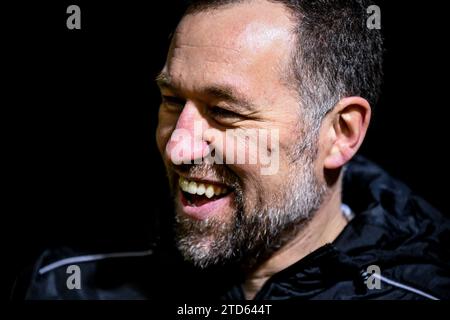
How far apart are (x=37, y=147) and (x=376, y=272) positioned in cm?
127

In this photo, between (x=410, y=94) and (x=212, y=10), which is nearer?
(x=212, y=10)

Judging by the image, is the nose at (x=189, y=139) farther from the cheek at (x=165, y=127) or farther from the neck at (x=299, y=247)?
the neck at (x=299, y=247)

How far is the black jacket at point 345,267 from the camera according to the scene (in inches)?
53.5

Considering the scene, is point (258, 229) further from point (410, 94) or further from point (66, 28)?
point (66, 28)

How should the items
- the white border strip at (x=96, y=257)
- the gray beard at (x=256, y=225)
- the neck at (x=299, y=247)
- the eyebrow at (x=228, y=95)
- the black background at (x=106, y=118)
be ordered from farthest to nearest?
the black background at (x=106, y=118) → the white border strip at (x=96, y=257) → the neck at (x=299, y=247) → the gray beard at (x=256, y=225) → the eyebrow at (x=228, y=95)

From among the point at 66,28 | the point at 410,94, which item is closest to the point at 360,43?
the point at 410,94

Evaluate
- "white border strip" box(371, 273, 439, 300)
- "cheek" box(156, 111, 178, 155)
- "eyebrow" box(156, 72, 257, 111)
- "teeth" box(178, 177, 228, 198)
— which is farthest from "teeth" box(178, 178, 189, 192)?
"white border strip" box(371, 273, 439, 300)

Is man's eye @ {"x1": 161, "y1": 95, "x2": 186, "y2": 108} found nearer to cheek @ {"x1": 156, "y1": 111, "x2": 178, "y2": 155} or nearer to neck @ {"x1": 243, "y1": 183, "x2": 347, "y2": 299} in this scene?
cheek @ {"x1": 156, "y1": 111, "x2": 178, "y2": 155}

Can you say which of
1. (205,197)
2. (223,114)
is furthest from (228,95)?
(205,197)

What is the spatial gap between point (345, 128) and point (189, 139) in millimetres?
435

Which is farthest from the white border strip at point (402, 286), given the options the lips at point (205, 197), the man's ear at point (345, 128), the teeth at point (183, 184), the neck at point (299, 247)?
the teeth at point (183, 184)

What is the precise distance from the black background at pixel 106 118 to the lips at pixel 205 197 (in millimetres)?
365

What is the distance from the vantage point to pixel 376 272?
1370 millimetres
